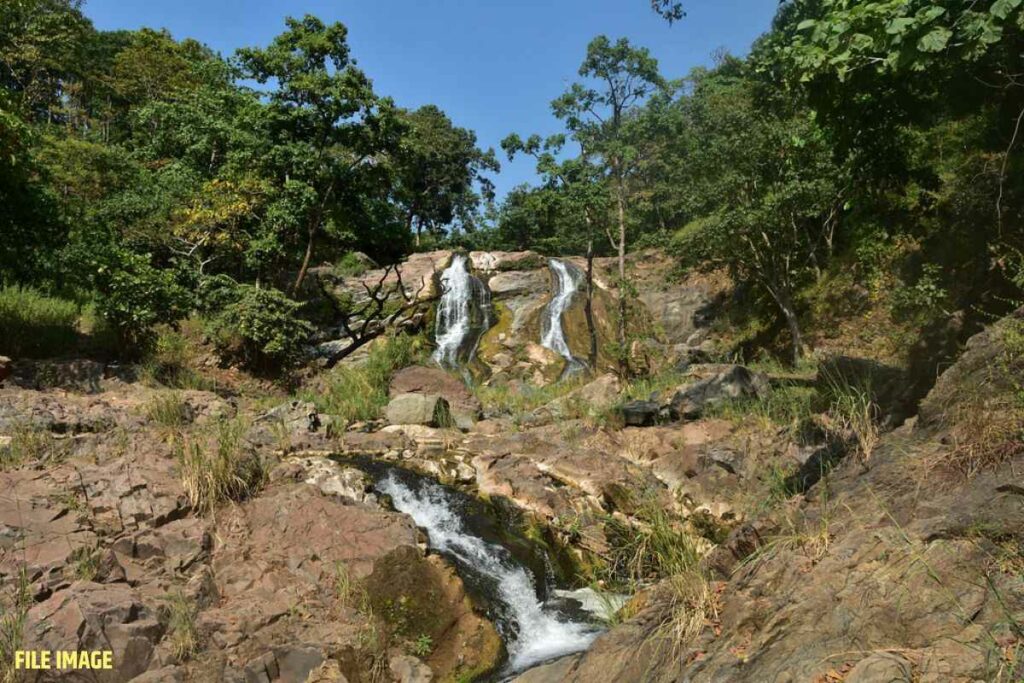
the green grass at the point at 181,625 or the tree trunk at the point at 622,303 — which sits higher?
the tree trunk at the point at 622,303

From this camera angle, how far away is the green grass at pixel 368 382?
1313cm

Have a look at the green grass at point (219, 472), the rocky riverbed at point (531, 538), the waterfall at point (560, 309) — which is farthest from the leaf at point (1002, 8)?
the waterfall at point (560, 309)

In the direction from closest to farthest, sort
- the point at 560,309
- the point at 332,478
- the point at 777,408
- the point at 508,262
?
the point at 332,478 → the point at 777,408 → the point at 560,309 → the point at 508,262

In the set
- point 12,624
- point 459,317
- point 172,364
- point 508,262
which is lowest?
point 12,624

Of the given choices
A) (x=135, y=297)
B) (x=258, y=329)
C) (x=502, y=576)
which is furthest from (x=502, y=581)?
(x=258, y=329)

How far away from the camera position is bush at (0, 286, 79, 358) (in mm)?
12531

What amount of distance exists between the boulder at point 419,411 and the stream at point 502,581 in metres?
3.35

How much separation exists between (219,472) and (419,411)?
595cm

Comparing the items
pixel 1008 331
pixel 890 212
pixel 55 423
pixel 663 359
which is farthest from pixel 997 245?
pixel 663 359

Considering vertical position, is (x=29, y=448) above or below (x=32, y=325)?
below

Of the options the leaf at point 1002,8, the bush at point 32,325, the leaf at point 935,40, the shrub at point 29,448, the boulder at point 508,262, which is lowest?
the shrub at point 29,448

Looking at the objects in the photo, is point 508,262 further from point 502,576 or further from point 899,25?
point 899,25

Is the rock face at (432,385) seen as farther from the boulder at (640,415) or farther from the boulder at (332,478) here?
the boulder at (332,478)

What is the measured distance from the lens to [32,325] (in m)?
13.0
